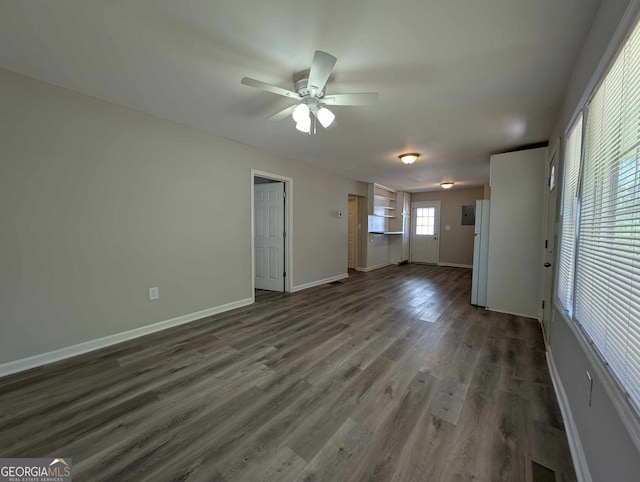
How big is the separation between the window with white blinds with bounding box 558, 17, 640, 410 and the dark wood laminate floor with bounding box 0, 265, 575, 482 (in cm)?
79

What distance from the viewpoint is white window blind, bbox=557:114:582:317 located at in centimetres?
175

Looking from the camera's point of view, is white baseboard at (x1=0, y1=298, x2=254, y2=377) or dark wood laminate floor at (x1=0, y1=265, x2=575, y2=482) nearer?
dark wood laminate floor at (x1=0, y1=265, x2=575, y2=482)

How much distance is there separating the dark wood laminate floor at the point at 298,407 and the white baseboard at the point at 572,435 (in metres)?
0.05

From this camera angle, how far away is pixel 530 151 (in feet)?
11.3

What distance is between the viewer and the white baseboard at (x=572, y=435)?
1.23m

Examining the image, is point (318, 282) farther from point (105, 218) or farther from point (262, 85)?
point (262, 85)

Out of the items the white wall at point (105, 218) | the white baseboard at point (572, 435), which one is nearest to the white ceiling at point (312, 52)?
the white wall at point (105, 218)

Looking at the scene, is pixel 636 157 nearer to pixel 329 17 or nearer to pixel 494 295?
pixel 329 17

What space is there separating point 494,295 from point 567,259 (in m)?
2.10

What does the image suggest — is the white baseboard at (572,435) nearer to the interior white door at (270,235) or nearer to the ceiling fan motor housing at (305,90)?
the ceiling fan motor housing at (305,90)

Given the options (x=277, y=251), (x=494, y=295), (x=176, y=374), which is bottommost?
(x=176, y=374)

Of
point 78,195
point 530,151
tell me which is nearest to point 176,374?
point 78,195

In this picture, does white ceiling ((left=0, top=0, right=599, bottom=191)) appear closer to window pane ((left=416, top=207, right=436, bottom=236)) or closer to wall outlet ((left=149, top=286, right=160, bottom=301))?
wall outlet ((left=149, top=286, right=160, bottom=301))

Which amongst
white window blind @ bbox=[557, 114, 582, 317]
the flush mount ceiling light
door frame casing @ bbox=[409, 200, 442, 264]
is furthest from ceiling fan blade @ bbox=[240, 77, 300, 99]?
door frame casing @ bbox=[409, 200, 442, 264]
